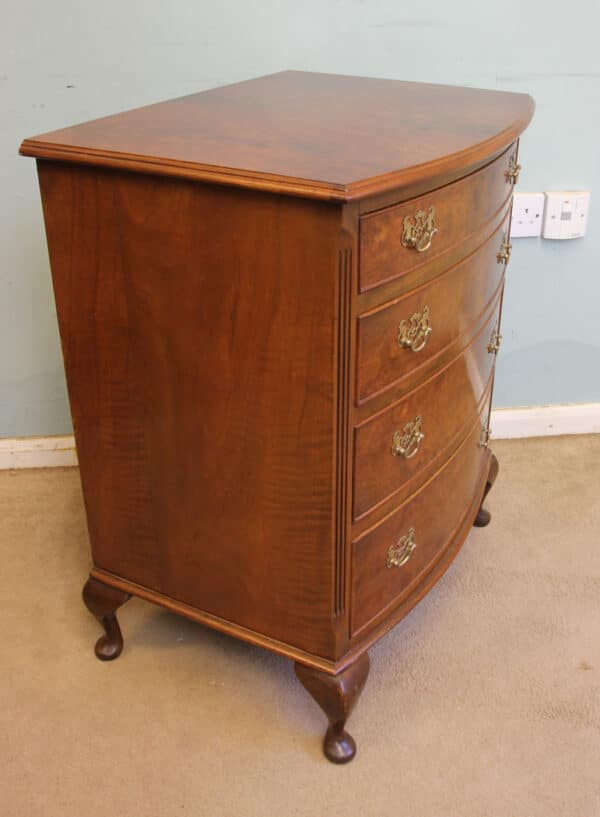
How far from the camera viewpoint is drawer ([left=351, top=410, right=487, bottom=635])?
147 cm

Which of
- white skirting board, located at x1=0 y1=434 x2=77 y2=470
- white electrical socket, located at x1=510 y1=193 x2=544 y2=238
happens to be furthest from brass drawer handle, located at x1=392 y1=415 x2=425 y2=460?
white skirting board, located at x1=0 y1=434 x2=77 y2=470

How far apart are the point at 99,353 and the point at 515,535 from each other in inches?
42.4

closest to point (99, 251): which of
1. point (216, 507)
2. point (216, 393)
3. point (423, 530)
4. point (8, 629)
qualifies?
point (216, 393)

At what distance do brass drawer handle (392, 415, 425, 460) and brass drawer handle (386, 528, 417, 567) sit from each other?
5.9 inches

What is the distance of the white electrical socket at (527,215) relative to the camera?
2189 mm

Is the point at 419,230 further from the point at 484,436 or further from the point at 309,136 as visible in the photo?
the point at 484,436

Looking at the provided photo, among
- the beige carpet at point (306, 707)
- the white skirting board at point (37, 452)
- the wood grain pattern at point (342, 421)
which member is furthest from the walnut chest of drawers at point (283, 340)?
the white skirting board at point (37, 452)

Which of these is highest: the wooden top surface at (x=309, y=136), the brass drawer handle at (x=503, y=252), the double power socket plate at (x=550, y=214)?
the wooden top surface at (x=309, y=136)

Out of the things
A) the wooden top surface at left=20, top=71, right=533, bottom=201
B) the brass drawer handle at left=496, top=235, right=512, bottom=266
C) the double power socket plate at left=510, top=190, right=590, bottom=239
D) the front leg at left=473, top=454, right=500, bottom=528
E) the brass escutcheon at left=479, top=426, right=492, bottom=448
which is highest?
the wooden top surface at left=20, top=71, right=533, bottom=201

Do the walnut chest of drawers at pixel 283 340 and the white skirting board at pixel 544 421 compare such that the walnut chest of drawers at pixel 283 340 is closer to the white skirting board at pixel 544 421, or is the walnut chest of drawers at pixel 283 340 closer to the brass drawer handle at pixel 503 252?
the brass drawer handle at pixel 503 252

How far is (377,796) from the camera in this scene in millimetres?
1492

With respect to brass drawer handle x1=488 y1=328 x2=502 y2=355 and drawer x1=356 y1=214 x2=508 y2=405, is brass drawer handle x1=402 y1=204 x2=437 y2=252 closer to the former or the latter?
drawer x1=356 y1=214 x2=508 y2=405

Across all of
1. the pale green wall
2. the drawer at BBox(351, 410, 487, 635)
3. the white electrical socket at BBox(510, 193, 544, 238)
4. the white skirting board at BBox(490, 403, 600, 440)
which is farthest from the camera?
the white skirting board at BBox(490, 403, 600, 440)

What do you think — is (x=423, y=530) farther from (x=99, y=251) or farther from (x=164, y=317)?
(x=99, y=251)
